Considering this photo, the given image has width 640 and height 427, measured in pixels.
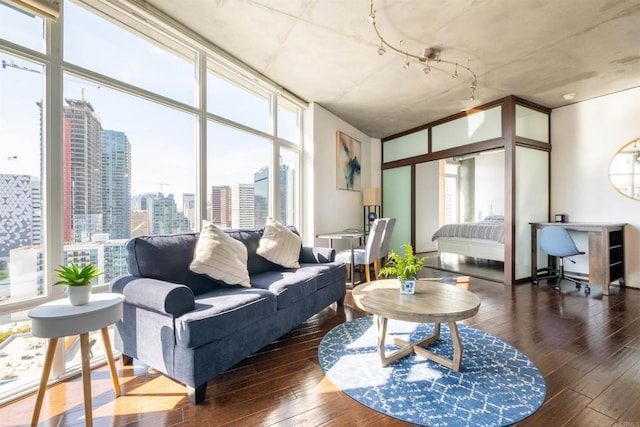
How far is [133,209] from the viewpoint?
239 cm

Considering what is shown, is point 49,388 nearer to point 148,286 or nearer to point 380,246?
point 148,286

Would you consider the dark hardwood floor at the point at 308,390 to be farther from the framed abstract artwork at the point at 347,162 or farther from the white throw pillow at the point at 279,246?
the framed abstract artwork at the point at 347,162

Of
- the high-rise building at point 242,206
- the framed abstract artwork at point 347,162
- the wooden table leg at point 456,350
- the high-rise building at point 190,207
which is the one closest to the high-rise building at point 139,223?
the high-rise building at point 190,207

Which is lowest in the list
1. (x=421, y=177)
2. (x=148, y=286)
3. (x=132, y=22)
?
(x=148, y=286)

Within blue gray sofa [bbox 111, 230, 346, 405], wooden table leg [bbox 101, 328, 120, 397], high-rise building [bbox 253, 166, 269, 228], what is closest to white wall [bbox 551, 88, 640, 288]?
blue gray sofa [bbox 111, 230, 346, 405]

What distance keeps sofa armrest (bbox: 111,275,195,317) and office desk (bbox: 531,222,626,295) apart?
4825 mm

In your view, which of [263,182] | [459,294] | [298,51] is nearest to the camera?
[459,294]

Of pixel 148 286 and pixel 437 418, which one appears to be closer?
pixel 437 418

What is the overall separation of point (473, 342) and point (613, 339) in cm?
120

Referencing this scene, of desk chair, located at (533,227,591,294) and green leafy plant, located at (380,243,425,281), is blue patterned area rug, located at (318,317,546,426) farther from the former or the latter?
desk chair, located at (533,227,591,294)

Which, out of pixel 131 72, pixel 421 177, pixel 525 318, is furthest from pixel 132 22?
pixel 421 177

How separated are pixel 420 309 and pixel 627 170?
438cm

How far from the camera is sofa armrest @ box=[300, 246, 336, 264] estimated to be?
10.7 ft

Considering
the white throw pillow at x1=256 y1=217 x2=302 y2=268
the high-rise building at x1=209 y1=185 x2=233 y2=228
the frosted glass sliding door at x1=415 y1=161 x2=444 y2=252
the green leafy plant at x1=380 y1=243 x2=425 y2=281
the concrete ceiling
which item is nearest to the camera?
the green leafy plant at x1=380 y1=243 x2=425 y2=281
